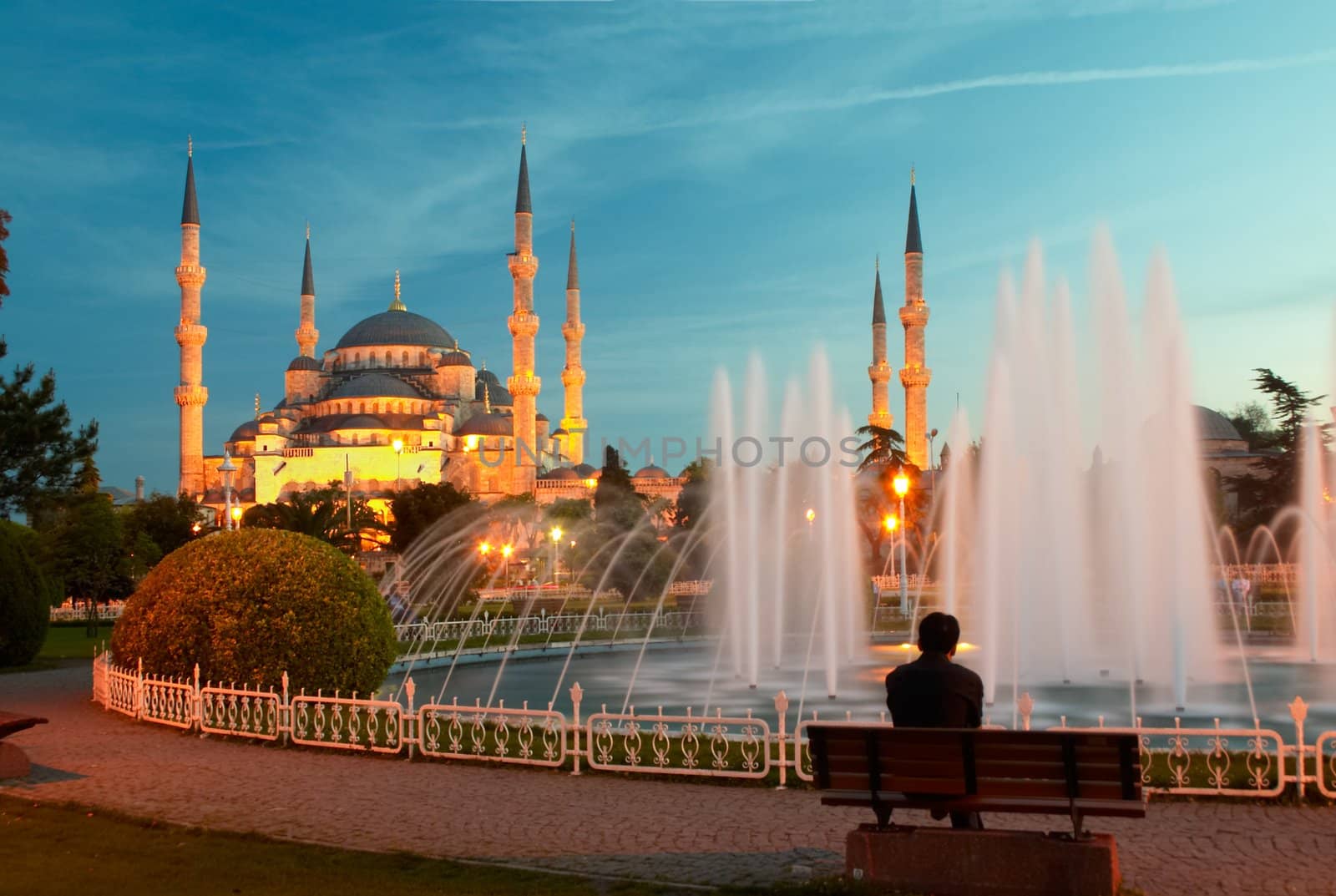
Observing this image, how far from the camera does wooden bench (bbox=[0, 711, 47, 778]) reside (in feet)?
28.1

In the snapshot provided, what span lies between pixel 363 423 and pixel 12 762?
68.1 meters

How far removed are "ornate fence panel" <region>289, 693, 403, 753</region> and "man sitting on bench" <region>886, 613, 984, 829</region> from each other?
15.5 feet

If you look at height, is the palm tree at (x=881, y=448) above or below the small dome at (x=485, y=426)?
below

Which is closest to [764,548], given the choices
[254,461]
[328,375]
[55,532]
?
[55,532]

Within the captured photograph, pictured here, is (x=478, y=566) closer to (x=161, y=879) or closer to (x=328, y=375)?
(x=161, y=879)

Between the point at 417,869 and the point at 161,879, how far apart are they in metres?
1.15

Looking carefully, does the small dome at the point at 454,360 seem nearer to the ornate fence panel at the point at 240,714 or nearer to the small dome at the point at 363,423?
the small dome at the point at 363,423

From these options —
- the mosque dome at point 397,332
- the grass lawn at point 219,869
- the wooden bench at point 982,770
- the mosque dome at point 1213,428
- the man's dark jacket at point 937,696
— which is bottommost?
the grass lawn at point 219,869

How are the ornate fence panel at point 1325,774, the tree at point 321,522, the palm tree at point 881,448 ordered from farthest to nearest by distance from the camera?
the palm tree at point 881,448 → the tree at point 321,522 → the ornate fence panel at point 1325,774

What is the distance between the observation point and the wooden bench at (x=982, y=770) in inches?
199

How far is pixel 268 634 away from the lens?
11367 millimetres

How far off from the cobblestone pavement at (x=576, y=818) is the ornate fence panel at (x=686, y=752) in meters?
0.14

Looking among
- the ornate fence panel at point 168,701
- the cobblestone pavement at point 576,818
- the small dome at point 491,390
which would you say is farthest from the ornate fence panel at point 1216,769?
the small dome at point 491,390

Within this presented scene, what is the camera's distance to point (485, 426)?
7656 cm
